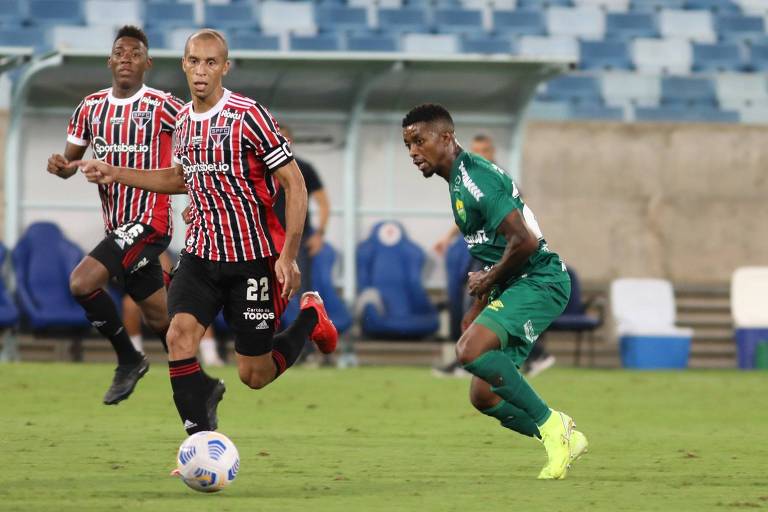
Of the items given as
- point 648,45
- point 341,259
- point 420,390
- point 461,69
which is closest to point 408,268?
point 341,259

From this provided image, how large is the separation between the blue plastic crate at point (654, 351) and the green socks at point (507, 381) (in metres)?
9.56

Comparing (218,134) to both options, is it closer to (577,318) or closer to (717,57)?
(577,318)

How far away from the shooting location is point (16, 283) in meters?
15.2

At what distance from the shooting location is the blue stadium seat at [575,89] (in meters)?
18.9

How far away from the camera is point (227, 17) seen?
18.1 metres

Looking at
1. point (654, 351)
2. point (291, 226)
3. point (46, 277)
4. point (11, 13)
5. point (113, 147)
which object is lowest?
point (654, 351)

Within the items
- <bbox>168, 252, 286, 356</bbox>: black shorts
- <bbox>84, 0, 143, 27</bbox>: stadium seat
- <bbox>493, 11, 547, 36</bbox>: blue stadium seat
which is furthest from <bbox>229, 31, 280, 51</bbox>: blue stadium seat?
<bbox>168, 252, 286, 356</bbox>: black shorts

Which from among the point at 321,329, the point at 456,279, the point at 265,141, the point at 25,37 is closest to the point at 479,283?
the point at 265,141

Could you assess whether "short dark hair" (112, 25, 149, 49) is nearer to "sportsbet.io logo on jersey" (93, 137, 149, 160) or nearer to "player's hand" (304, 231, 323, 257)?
"sportsbet.io logo on jersey" (93, 137, 149, 160)

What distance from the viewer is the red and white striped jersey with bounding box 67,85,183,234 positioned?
923 cm

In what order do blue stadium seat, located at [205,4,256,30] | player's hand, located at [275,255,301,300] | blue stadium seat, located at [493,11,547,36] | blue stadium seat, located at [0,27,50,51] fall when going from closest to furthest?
player's hand, located at [275,255,301,300]
blue stadium seat, located at [0,27,50,51]
blue stadium seat, located at [205,4,256,30]
blue stadium seat, located at [493,11,547,36]

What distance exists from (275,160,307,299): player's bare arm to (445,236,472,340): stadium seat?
7784mm

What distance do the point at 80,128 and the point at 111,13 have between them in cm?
881

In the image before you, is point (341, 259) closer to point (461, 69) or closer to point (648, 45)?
point (461, 69)
